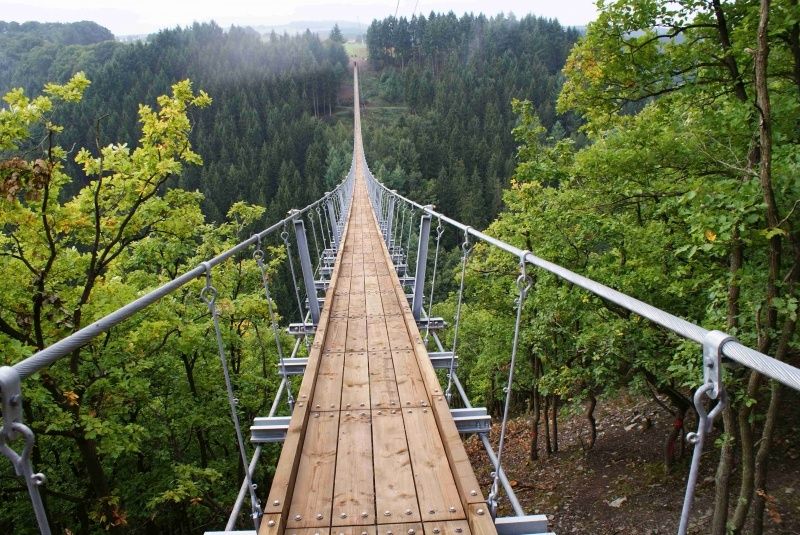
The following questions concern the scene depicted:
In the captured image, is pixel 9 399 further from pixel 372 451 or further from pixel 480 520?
pixel 372 451

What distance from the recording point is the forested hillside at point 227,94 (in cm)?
5082

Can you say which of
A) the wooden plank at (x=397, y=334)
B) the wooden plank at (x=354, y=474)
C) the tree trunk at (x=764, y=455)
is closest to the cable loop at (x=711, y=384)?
the wooden plank at (x=354, y=474)

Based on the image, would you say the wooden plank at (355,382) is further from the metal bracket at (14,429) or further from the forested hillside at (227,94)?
the forested hillside at (227,94)

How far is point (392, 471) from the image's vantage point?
208cm

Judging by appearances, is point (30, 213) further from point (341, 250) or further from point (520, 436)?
point (520, 436)

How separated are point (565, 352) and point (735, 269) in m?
4.60

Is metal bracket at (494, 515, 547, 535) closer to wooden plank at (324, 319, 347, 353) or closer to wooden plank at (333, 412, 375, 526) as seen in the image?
wooden plank at (333, 412, 375, 526)

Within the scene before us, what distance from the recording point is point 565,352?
8.52 m

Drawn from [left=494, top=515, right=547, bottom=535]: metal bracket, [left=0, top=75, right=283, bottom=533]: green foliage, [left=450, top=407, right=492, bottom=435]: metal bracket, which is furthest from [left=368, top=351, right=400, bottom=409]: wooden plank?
[left=0, top=75, right=283, bottom=533]: green foliage

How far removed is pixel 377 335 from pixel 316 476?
1.69 m

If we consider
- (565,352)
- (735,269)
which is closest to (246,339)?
(565,352)

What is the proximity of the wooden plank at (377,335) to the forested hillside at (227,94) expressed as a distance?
125ft

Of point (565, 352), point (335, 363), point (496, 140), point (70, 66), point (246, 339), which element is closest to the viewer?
point (335, 363)

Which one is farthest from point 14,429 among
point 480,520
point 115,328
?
point 115,328
